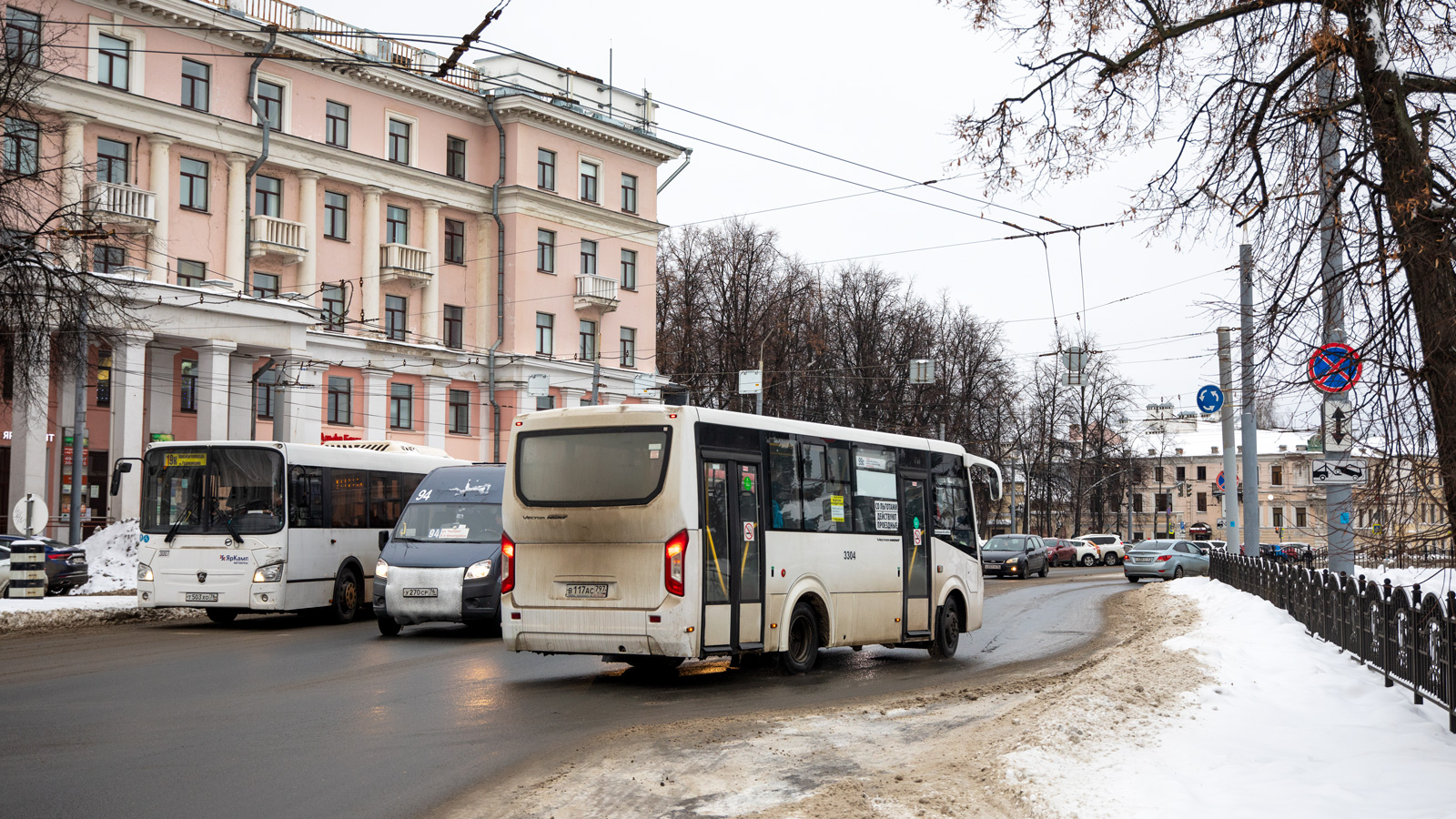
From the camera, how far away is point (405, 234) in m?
50.8

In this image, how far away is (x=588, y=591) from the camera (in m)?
12.5

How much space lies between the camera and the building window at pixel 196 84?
42.8 m

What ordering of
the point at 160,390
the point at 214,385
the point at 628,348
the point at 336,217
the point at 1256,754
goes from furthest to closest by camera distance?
the point at 628,348 < the point at 336,217 < the point at 160,390 < the point at 214,385 < the point at 1256,754

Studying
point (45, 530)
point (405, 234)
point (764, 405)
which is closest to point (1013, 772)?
point (45, 530)

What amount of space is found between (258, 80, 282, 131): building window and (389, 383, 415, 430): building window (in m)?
10.2

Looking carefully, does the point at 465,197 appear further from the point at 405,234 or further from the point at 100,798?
the point at 100,798

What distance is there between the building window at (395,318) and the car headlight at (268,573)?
30323mm

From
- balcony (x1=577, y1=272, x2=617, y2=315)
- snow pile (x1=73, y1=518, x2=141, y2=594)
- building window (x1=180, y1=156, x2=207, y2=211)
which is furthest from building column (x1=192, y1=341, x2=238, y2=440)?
balcony (x1=577, y1=272, x2=617, y2=315)

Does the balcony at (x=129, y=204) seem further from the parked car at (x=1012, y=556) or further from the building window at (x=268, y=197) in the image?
the parked car at (x=1012, y=556)

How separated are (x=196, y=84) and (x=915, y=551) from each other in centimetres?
3578

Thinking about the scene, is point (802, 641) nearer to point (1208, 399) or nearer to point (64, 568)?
point (1208, 399)

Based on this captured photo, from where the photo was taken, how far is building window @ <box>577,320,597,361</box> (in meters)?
55.8

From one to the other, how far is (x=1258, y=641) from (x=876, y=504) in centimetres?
451

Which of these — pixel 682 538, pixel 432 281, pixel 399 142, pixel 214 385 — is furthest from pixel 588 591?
pixel 399 142
